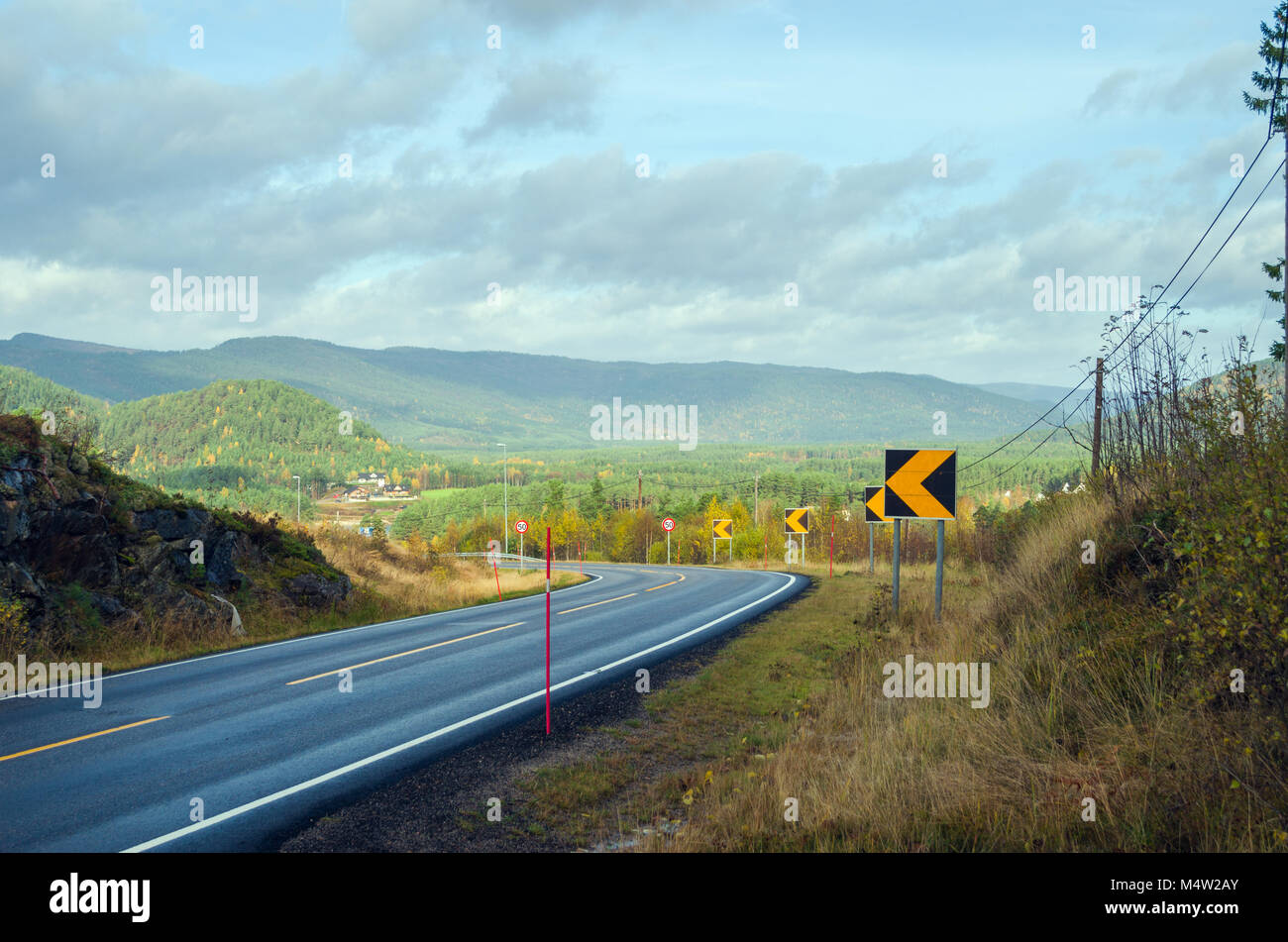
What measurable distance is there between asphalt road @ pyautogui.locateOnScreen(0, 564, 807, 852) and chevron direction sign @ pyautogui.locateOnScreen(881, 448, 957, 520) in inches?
182

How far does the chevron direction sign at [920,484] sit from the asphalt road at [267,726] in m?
4.62

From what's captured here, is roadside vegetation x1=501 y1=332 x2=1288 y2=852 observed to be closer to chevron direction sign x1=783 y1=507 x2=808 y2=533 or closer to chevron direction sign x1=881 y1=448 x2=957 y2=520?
chevron direction sign x1=881 y1=448 x2=957 y2=520

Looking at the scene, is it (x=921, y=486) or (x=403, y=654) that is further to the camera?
(x=403, y=654)

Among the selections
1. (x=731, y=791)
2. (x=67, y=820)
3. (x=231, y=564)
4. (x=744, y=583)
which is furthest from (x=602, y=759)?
(x=744, y=583)

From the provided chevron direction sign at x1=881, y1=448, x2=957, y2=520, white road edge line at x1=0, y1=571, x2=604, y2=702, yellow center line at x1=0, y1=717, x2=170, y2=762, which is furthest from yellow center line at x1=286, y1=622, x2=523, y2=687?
chevron direction sign at x1=881, y1=448, x2=957, y2=520

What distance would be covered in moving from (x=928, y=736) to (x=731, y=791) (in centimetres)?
173

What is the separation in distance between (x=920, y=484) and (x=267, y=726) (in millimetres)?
9602

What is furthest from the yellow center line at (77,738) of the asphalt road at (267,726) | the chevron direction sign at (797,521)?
the chevron direction sign at (797,521)

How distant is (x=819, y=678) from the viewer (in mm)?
11141

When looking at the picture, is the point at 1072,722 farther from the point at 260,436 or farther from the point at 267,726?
the point at 260,436

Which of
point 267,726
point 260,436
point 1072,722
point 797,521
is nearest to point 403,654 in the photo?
point 267,726

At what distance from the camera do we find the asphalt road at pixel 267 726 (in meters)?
5.81

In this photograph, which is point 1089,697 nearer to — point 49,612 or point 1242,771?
point 1242,771

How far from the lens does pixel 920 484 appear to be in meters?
12.8
